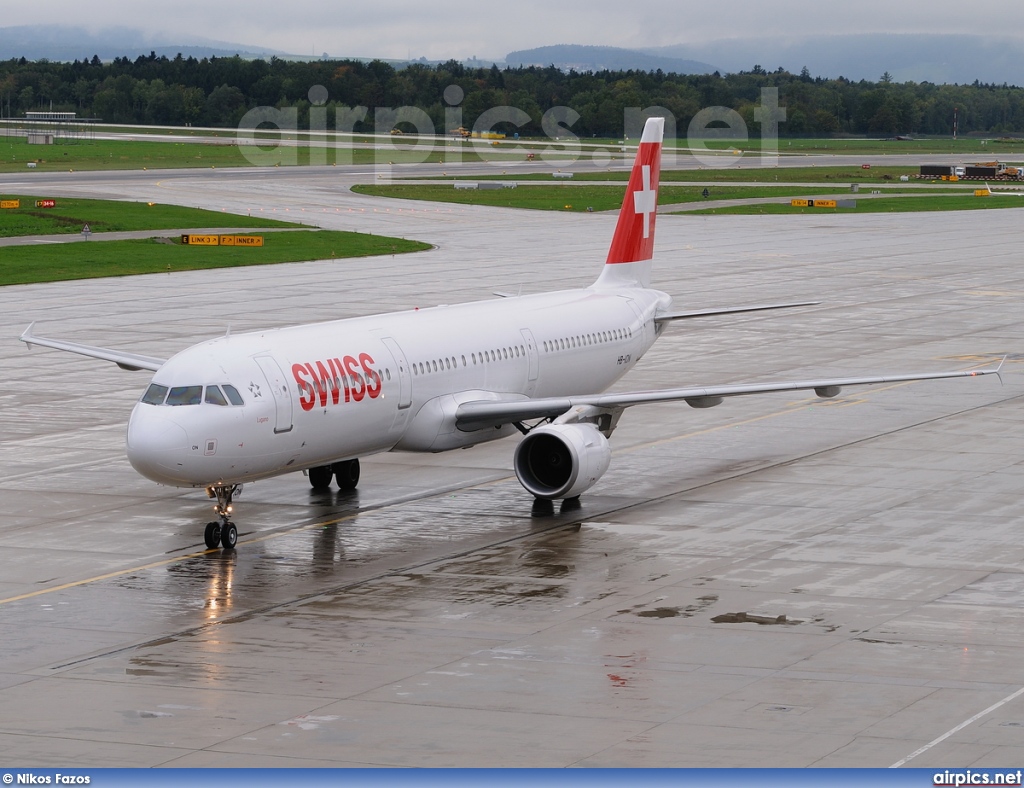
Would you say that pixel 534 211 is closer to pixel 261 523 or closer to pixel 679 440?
pixel 679 440

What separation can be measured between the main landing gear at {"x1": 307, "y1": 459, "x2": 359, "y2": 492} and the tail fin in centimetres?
1031

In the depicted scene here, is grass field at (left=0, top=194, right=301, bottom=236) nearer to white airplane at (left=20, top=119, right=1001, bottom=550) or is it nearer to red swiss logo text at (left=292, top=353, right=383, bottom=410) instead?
white airplane at (left=20, top=119, right=1001, bottom=550)

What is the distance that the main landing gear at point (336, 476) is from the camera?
111 ft

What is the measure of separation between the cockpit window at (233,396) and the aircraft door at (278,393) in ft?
2.27

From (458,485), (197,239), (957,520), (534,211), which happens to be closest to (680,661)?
(957,520)

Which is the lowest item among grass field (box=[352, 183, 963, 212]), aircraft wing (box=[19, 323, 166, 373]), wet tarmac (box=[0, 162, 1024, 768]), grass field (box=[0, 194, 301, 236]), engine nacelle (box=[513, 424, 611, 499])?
wet tarmac (box=[0, 162, 1024, 768])

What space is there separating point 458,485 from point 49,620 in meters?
12.2

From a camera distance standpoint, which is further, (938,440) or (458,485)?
(938,440)

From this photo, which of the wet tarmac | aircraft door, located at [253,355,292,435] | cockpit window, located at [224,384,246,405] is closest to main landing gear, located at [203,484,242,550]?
the wet tarmac

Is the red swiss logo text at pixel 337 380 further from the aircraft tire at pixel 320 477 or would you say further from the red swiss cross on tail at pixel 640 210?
the red swiss cross on tail at pixel 640 210

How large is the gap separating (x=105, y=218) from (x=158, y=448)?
7800 centimetres

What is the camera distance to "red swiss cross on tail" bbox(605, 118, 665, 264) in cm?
4116

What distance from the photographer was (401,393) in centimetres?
3095

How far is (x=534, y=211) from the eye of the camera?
121938mm
